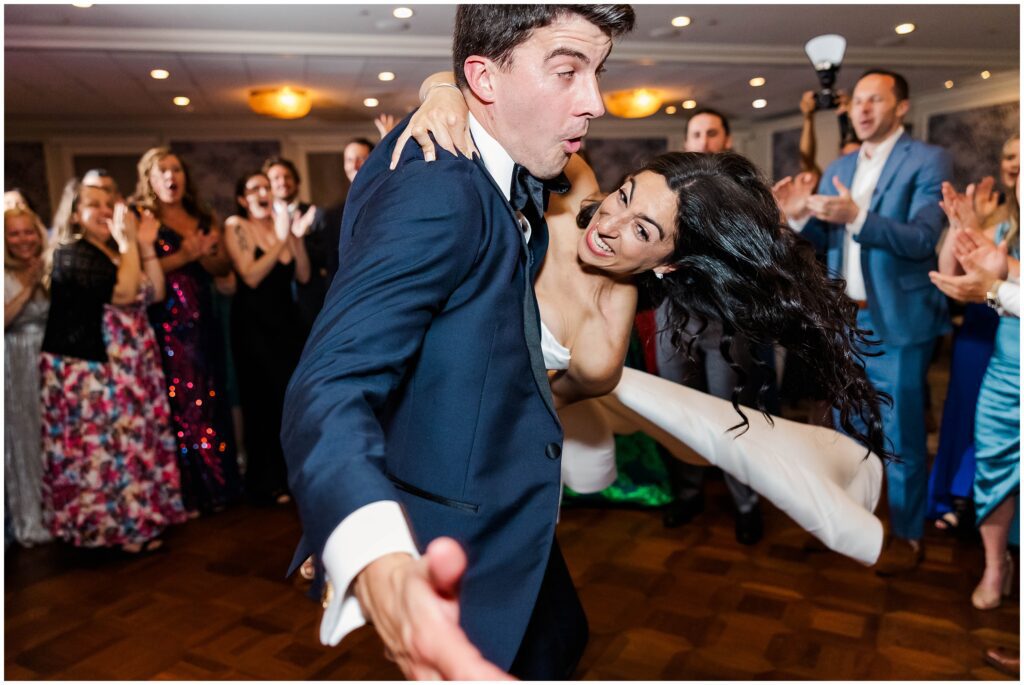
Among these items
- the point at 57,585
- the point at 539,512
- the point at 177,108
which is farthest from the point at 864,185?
the point at 177,108

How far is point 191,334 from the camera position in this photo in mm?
3768

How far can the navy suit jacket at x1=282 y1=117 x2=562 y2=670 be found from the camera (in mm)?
733

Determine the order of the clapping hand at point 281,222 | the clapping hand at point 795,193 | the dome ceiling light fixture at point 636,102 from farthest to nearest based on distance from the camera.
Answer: the dome ceiling light fixture at point 636,102, the clapping hand at point 281,222, the clapping hand at point 795,193

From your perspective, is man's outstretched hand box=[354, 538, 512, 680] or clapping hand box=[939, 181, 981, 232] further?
clapping hand box=[939, 181, 981, 232]

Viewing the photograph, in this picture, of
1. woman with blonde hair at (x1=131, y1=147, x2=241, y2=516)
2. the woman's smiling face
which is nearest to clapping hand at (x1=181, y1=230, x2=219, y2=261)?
woman with blonde hair at (x1=131, y1=147, x2=241, y2=516)

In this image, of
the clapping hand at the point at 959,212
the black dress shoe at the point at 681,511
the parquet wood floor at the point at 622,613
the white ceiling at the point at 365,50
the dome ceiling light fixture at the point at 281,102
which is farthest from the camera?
the dome ceiling light fixture at the point at 281,102

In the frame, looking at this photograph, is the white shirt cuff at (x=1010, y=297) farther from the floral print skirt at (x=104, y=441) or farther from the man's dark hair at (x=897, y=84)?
the floral print skirt at (x=104, y=441)

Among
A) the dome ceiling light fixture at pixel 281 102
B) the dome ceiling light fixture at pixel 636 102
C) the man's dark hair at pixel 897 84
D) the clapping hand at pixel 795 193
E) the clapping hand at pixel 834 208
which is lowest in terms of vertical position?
the clapping hand at pixel 834 208

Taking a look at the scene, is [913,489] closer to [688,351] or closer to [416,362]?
[688,351]

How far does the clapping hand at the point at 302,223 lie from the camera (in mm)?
4043

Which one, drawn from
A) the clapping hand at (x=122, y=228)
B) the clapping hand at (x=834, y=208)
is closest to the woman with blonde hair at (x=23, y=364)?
the clapping hand at (x=122, y=228)

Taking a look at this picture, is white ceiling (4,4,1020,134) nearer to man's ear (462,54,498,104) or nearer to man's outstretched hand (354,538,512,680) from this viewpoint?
man's ear (462,54,498,104)

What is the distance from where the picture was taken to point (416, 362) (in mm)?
986

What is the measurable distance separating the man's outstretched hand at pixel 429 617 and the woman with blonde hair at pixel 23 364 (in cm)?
339
